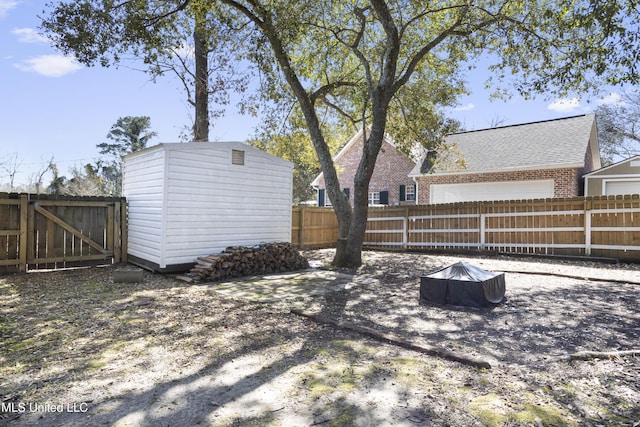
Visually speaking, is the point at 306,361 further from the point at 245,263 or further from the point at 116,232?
the point at 116,232

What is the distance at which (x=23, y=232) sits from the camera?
743cm

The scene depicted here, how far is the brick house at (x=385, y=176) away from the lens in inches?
791

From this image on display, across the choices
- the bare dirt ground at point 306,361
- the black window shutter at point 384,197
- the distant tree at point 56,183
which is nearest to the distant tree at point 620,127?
the black window shutter at point 384,197

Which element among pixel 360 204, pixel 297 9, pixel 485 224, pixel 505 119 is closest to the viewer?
pixel 297 9

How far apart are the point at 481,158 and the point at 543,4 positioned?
855 centimetres

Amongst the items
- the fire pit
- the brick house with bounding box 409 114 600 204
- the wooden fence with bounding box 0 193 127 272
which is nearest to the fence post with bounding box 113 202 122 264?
the wooden fence with bounding box 0 193 127 272

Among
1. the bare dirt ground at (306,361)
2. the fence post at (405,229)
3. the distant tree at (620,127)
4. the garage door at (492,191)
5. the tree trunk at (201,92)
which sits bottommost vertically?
the bare dirt ground at (306,361)

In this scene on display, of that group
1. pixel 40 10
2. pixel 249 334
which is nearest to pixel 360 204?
pixel 249 334

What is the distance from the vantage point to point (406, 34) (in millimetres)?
10391

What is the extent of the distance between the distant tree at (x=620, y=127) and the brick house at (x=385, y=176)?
16535 mm

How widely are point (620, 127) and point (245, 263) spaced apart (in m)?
29.7

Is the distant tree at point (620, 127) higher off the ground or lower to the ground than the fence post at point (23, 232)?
higher

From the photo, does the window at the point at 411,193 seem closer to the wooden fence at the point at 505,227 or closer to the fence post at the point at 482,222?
the wooden fence at the point at 505,227

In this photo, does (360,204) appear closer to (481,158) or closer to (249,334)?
(249,334)
